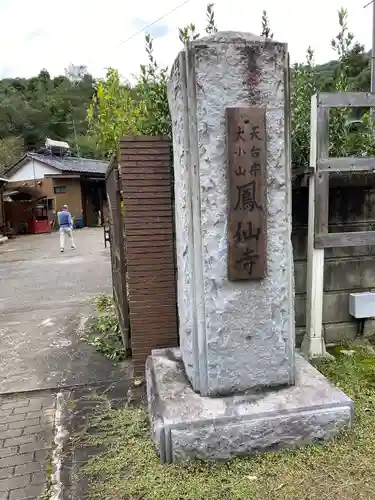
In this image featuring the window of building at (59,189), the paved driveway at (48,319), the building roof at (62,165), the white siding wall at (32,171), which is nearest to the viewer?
the paved driveway at (48,319)

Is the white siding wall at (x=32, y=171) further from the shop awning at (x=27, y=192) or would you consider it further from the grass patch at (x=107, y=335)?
the grass patch at (x=107, y=335)

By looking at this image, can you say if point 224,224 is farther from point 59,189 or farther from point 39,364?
point 59,189

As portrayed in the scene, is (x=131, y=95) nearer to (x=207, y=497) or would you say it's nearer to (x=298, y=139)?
(x=298, y=139)

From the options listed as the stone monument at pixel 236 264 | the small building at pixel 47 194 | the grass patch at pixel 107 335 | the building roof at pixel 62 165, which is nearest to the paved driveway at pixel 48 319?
the grass patch at pixel 107 335

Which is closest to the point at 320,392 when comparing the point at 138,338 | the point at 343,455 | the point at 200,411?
the point at 343,455

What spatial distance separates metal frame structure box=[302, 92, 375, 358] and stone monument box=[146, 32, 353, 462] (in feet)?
3.45

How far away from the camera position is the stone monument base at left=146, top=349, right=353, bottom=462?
105 inches

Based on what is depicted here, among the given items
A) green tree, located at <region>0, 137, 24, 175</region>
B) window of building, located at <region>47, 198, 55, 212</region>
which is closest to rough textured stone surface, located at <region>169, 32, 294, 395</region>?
window of building, located at <region>47, 198, 55, 212</region>

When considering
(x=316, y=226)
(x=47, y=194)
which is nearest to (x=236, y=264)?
(x=316, y=226)

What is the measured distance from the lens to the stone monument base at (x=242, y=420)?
2.67 metres

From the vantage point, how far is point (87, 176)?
27172 millimetres

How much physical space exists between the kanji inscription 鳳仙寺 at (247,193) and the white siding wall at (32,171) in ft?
84.4

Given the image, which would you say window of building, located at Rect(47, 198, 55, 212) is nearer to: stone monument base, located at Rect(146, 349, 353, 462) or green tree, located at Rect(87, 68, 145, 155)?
green tree, located at Rect(87, 68, 145, 155)

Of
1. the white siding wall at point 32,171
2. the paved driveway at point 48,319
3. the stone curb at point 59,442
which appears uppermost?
the white siding wall at point 32,171
